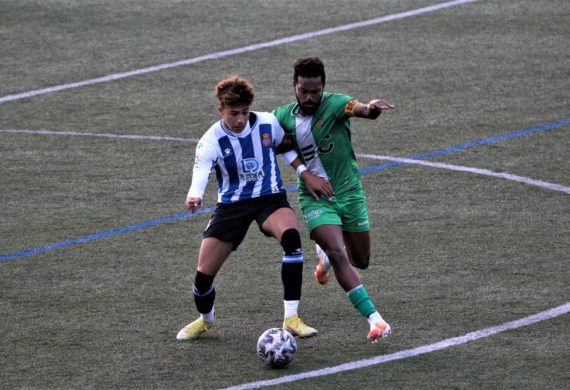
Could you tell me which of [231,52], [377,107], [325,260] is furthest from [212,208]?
[231,52]

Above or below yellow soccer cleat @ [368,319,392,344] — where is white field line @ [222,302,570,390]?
below

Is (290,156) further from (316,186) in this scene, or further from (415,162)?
(415,162)

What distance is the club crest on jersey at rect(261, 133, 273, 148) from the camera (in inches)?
351

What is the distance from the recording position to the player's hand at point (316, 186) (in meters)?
8.98

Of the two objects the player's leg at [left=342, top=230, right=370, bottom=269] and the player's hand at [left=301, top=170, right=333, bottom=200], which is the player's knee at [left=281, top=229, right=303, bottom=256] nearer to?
the player's hand at [left=301, top=170, right=333, bottom=200]

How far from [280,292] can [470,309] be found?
5.16ft

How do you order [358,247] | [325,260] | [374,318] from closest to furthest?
1. [374,318]
2. [358,247]
3. [325,260]

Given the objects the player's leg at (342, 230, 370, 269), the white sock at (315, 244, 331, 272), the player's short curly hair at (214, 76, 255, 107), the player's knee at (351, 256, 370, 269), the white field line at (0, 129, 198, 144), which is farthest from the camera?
the white field line at (0, 129, 198, 144)

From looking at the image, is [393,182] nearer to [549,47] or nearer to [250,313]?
[250,313]

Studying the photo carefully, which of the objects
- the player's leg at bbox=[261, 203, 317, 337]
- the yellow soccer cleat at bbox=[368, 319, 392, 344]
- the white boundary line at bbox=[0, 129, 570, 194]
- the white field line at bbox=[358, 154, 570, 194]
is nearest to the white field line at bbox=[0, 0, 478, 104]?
the white boundary line at bbox=[0, 129, 570, 194]

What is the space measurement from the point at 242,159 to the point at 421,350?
1.89 m

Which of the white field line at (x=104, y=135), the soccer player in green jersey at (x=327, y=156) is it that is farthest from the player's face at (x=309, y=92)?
the white field line at (x=104, y=135)

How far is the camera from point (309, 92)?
8938mm

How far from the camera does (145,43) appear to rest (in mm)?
18531
